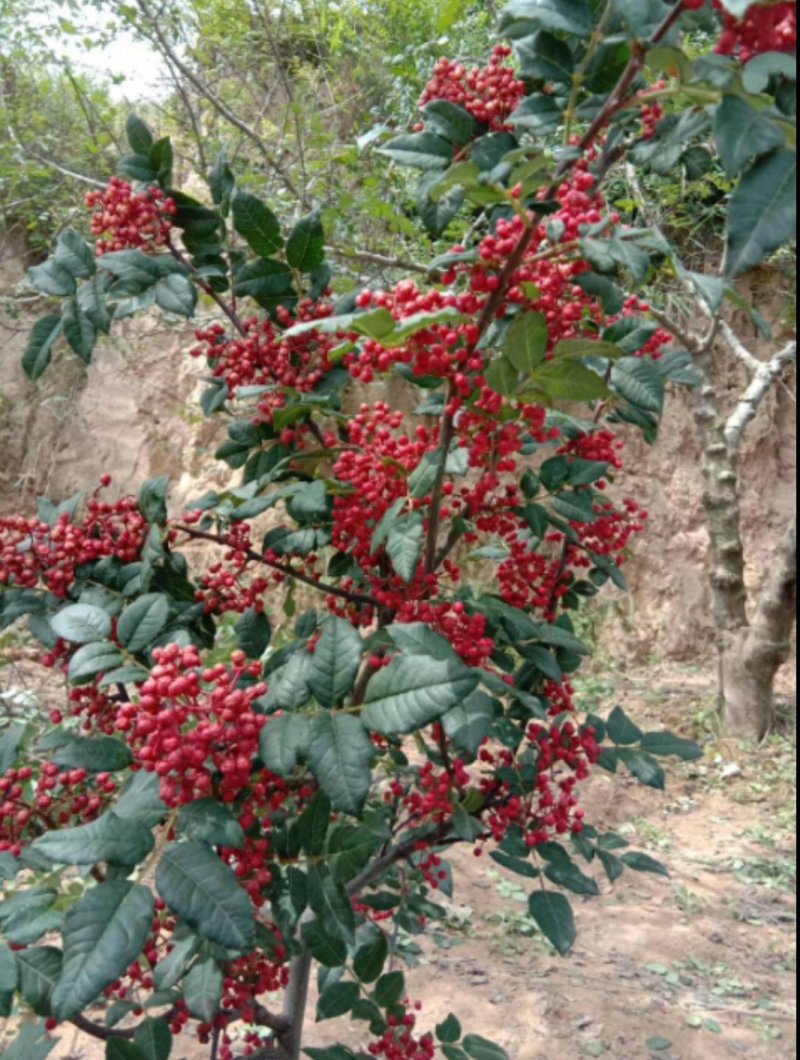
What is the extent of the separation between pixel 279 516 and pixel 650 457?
251 centimetres

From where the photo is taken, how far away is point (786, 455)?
589 cm

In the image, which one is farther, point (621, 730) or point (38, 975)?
point (621, 730)

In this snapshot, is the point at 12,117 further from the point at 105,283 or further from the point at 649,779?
the point at 649,779

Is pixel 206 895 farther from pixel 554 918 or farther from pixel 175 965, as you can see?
pixel 554 918

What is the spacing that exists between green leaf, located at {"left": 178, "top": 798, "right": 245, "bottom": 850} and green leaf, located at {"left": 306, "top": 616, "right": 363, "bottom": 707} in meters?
0.16

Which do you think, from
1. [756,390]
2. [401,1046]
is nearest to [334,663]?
[401,1046]

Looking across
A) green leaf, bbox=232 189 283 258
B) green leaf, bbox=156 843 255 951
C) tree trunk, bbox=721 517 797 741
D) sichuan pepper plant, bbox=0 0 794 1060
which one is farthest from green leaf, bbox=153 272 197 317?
tree trunk, bbox=721 517 797 741

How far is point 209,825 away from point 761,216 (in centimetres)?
71

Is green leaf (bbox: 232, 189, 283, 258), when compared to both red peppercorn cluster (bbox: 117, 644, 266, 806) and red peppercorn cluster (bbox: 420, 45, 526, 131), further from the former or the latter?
red peppercorn cluster (bbox: 117, 644, 266, 806)

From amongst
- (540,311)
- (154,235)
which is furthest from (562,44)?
(154,235)

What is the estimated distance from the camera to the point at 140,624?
111 cm

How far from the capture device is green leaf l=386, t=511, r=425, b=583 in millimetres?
1034

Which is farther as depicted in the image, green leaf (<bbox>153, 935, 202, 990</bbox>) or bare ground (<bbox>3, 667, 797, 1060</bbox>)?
bare ground (<bbox>3, 667, 797, 1060</bbox>)

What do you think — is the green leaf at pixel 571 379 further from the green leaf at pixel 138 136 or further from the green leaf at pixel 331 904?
the green leaf at pixel 138 136
